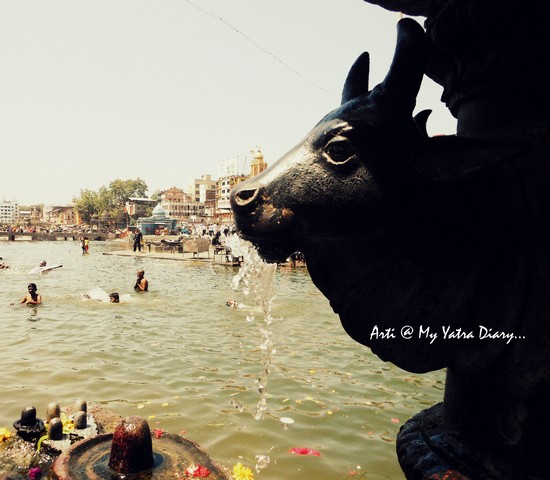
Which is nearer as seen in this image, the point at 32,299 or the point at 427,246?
the point at 427,246

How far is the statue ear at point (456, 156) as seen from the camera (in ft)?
4.81

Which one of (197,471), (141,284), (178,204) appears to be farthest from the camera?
(178,204)

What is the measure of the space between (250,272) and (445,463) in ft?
5.54

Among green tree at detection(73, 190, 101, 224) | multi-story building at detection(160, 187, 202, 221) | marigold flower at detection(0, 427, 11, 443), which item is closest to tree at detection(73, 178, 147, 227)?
green tree at detection(73, 190, 101, 224)

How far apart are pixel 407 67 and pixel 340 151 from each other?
36 centimetres

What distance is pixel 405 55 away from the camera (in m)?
1.58

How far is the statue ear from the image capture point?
57.7 inches

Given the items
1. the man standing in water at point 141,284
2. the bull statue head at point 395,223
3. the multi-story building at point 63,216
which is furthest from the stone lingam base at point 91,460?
the multi-story building at point 63,216

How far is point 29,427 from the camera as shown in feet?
19.3

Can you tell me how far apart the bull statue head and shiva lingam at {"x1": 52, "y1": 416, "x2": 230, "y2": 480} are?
3.86 meters

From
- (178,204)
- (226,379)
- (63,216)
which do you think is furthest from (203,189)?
(226,379)

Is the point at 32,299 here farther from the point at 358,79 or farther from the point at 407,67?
the point at 407,67

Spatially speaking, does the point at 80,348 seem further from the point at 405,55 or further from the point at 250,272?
the point at 405,55

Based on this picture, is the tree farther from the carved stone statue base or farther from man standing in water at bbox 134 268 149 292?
the carved stone statue base
